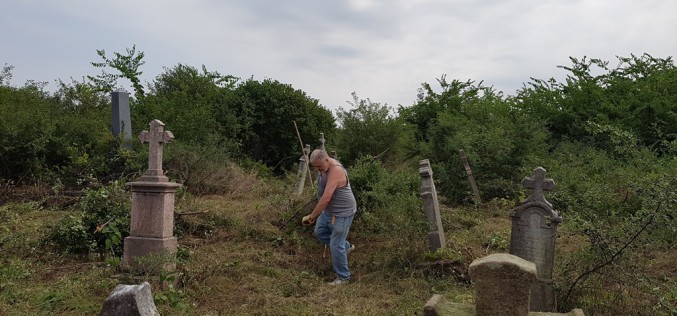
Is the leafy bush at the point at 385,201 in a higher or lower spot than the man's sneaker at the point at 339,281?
higher

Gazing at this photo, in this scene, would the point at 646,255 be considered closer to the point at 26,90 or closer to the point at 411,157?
the point at 411,157

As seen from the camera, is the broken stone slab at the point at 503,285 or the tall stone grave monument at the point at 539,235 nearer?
the broken stone slab at the point at 503,285

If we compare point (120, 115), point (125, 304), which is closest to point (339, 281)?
point (125, 304)

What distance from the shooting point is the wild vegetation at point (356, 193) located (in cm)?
588

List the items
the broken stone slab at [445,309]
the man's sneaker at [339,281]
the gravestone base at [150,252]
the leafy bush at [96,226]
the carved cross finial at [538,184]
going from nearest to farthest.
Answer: the broken stone slab at [445,309]
the carved cross finial at [538,184]
the gravestone base at [150,252]
the man's sneaker at [339,281]
the leafy bush at [96,226]

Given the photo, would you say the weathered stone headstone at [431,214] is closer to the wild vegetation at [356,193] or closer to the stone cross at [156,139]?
the wild vegetation at [356,193]

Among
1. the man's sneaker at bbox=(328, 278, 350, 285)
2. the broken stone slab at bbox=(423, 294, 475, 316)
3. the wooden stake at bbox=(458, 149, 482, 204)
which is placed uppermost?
the wooden stake at bbox=(458, 149, 482, 204)

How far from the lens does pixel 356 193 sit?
9.58 m

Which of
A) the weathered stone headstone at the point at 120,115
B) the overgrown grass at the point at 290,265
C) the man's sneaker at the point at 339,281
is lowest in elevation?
the man's sneaker at the point at 339,281

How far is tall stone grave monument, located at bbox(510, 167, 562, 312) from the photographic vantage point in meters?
5.78

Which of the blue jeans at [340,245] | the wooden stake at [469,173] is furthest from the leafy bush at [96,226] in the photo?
the wooden stake at [469,173]

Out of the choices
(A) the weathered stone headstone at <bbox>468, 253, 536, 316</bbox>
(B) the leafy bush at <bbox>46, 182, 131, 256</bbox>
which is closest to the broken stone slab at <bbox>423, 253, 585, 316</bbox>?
(A) the weathered stone headstone at <bbox>468, 253, 536, 316</bbox>

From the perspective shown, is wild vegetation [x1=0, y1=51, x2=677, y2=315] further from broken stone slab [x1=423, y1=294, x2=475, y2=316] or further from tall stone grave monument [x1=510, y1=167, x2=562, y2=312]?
broken stone slab [x1=423, y1=294, x2=475, y2=316]

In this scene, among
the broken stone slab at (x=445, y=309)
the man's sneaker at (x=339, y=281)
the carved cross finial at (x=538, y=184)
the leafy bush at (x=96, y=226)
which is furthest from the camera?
the leafy bush at (x=96, y=226)
